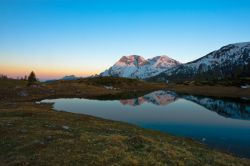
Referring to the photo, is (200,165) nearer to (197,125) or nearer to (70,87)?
(197,125)

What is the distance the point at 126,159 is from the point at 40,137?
1279 centimetres

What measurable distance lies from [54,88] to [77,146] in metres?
126

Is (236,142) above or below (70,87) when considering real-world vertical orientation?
below

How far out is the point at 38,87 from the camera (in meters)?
135

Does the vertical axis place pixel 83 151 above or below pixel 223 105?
below

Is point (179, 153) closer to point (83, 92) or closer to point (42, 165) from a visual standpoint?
point (42, 165)

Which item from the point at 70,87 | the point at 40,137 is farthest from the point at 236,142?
the point at 70,87

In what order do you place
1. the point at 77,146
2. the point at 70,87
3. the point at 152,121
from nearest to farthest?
the point at 77,146 < the point at 152,121 < the point at 70,87

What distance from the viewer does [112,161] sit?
21.9 meters

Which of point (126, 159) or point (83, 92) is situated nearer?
point (126, 159)

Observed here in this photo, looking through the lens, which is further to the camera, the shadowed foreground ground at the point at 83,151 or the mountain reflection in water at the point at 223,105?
the mountain reflection in water at the point at 223,105

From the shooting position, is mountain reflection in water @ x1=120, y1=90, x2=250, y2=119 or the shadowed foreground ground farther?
mountain reflection in water @ x1=120, y1=90, x2=250, y2=119

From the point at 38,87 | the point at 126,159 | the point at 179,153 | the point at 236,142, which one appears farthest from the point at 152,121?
the point at 38,87

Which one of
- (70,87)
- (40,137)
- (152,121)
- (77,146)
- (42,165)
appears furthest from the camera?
(70,87)
